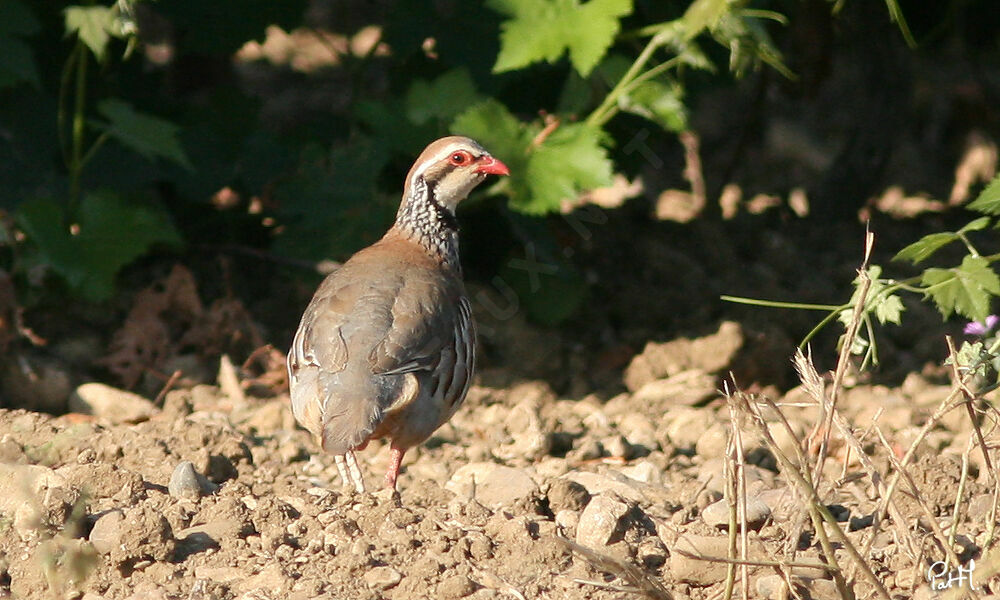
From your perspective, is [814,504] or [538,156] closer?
[814,504]

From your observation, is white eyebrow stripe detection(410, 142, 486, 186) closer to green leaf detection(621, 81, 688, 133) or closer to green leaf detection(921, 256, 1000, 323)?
green leaf detection(621, 81, 688, 133)

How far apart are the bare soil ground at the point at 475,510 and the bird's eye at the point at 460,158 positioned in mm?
984

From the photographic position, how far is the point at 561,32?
524 cm

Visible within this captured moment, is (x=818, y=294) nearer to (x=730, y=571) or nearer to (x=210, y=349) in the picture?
(x=210, y=349)

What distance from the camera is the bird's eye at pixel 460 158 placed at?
17.6 feet

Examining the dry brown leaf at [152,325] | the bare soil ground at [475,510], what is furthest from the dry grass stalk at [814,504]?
the dry brown leaf at [152,325]

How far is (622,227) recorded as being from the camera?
22.9ft

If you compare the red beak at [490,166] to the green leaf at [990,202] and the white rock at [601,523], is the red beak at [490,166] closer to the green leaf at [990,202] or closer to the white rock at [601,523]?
the white rock at [601,523]

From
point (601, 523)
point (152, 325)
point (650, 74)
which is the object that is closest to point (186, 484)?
point (601, 523)

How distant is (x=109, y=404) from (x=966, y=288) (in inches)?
127

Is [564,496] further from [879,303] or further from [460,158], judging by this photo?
[460,158]

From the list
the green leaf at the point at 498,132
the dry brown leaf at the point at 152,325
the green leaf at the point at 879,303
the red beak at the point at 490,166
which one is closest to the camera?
the green leaf at the point at 879,303

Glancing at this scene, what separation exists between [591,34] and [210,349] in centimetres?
216

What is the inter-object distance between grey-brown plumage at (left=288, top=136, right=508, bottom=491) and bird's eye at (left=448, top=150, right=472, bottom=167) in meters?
0.14
